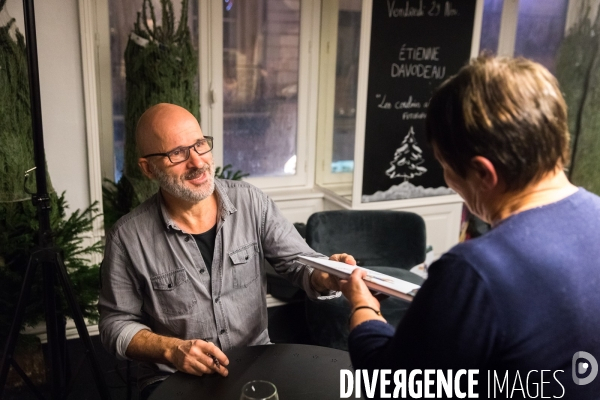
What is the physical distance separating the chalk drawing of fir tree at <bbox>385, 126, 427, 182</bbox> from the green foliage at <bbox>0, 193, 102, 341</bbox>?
1794 millimetres

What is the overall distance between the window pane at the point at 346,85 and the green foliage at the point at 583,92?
134cm

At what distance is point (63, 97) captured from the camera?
268 centimetres

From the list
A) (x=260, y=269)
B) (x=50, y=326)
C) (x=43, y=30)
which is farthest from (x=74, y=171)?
(x=260, y=269)

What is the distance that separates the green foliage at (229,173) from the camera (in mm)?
3113

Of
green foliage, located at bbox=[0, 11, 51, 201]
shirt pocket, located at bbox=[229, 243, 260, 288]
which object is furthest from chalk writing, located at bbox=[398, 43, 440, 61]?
green foliage, located at bbox=[0, 11, 51, 201]

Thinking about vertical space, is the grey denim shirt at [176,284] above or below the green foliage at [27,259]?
above

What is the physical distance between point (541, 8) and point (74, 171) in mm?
3118

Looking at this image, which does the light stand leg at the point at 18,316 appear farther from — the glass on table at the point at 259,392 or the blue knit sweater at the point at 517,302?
the blue knit sweater at the point at 517,302

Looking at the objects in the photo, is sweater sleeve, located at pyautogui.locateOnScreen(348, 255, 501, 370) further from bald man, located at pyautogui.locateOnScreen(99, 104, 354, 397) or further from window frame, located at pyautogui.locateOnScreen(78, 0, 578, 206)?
window frame, located at pyautogui.locateOnScreen(78, 0, 578, 206)

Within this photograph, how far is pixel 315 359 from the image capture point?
4.80 feet

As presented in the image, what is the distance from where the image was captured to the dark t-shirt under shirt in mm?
1663

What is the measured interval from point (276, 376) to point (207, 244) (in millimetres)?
489

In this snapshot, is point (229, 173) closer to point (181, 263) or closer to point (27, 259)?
point (27, 259)

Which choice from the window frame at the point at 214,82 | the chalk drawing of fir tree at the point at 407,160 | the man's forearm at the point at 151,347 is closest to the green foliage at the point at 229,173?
the window frame at the point at 214,82
